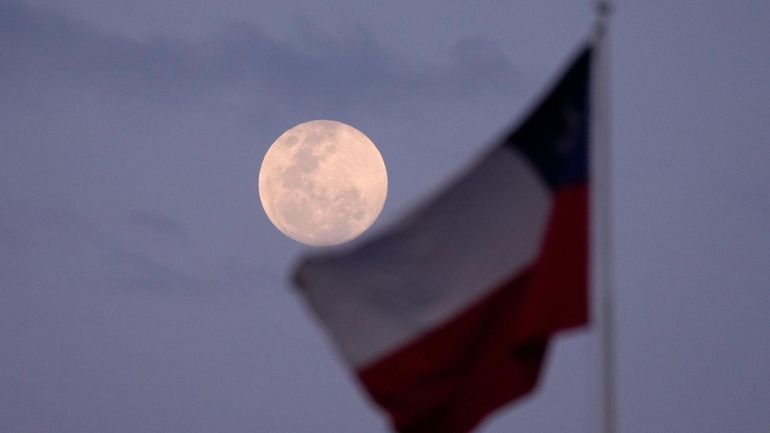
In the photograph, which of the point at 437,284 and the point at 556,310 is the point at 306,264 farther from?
the point at 556,310

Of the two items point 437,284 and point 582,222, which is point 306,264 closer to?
point 437,284

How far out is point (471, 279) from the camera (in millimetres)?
15523

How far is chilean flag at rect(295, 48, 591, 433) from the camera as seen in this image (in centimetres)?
1500

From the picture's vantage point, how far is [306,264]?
15633 millimetres

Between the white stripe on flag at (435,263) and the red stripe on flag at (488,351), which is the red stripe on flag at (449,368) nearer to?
the red stripe on flag at (488,351)

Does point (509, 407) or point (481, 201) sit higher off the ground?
point (481, 201)

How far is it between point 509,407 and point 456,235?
1.66 meters

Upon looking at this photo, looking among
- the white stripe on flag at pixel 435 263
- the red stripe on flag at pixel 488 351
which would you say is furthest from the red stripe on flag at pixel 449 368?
the white stripe on flag at pixel 435 263

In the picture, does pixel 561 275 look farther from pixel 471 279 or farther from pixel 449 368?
pixel 449 368

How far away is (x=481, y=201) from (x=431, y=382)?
1.61 metres

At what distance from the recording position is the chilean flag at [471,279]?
49.2 feet

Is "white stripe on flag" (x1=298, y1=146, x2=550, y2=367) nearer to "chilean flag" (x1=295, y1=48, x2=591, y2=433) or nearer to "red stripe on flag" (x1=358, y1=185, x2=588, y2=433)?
"chilean flag" (x1=295, y1=48, x2=591, y2=433)

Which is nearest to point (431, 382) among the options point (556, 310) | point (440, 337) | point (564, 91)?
point (440, 337)

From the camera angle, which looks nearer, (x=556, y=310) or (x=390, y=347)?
(x=556, y=310)
